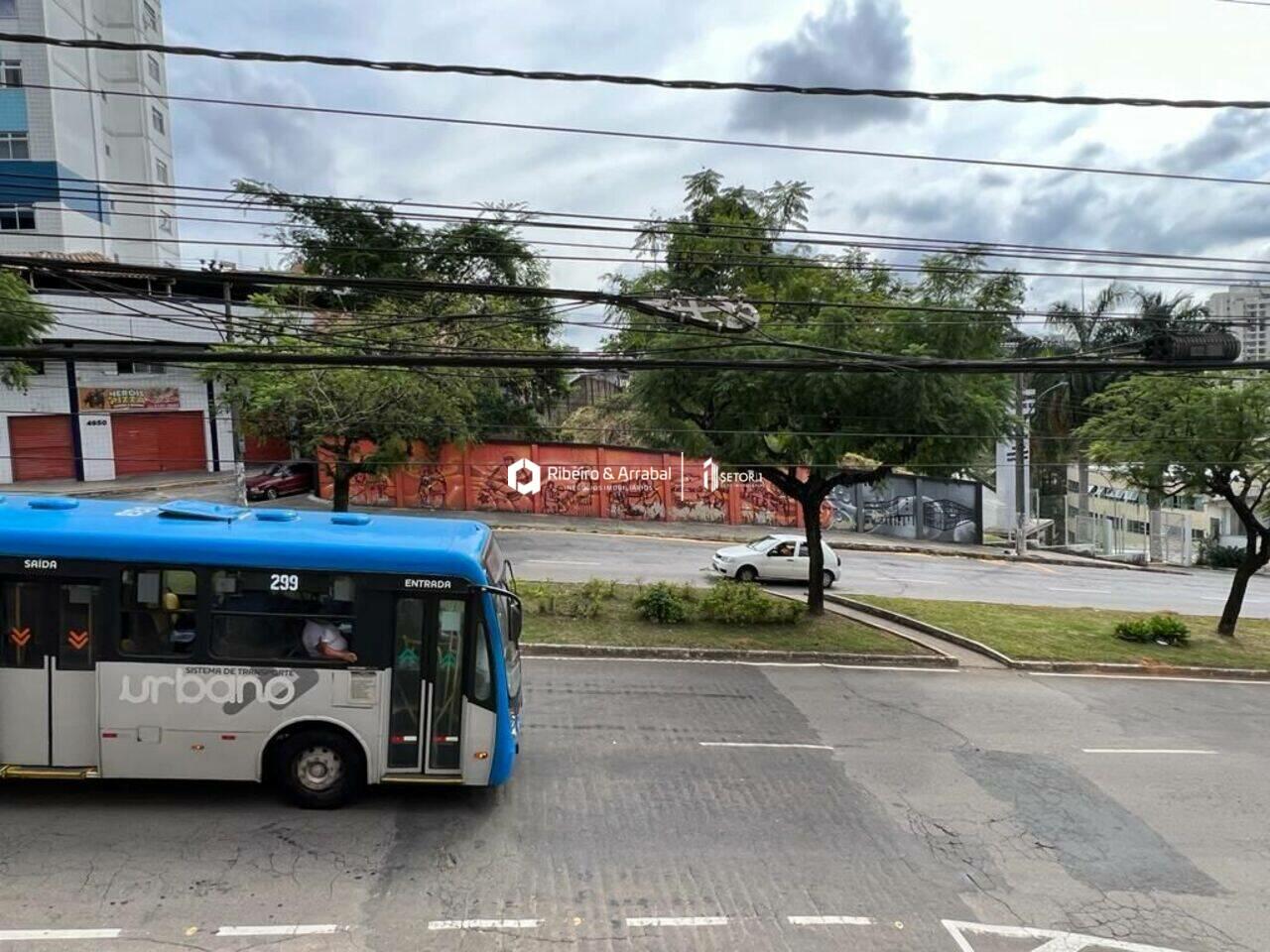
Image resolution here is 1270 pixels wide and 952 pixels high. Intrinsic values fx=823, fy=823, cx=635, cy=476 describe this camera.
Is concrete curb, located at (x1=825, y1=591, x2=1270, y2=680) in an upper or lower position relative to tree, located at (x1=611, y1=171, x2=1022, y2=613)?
lower

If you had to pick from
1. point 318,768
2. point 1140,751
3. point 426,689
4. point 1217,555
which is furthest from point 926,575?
point 318,768

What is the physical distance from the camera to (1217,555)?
38531 mm

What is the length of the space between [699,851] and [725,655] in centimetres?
716

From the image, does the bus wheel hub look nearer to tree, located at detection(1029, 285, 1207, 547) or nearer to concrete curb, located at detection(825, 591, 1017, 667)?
concrete curb, located at detection(825, 591, 1017, 667)

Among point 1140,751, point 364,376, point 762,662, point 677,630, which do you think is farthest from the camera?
point 364,376

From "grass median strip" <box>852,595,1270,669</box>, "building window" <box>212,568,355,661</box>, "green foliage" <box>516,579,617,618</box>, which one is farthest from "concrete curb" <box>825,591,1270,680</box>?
"building window" <box>212,568,355,661</box>

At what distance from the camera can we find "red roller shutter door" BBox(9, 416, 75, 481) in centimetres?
3372

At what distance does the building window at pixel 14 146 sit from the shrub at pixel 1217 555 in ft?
188

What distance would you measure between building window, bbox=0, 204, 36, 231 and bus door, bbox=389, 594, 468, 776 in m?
42.5

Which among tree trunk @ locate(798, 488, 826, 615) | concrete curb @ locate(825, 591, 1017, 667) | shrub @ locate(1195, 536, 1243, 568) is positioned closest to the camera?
concrete curb @ locate(825, 591, 1017, 667)

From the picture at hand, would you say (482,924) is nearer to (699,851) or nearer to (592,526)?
(699,851)

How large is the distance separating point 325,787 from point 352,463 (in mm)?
14448

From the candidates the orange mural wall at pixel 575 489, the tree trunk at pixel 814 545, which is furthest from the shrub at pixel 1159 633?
the orange mural wall at pixel 575 489

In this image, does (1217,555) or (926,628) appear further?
(1217,555)
